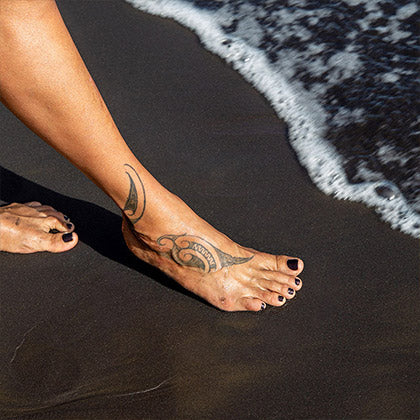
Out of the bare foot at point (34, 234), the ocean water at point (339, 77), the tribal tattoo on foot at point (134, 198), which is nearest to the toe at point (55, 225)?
the bare foot at point (34, 234)

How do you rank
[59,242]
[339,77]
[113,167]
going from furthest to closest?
[339,77]
[59,242]
[113,167]

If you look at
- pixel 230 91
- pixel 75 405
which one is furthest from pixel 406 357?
pixel 230 91

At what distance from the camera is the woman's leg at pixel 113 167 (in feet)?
4.49

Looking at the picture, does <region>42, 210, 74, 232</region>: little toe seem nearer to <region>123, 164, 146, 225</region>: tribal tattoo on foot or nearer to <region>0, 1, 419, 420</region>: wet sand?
<region>0, 1, 419, 420</region>: wet sand

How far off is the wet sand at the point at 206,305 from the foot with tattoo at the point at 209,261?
5cm

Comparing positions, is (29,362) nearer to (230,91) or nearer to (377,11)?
(230,91)

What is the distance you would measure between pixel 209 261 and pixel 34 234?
69 centimetres

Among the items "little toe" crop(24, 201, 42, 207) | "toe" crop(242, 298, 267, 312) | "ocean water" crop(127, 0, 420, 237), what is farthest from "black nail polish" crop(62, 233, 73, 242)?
"ocean water" crop(127, 0, 420, 237)

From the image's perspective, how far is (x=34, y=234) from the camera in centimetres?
210

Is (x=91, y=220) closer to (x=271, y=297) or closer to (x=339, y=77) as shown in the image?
(x=271, y=297)

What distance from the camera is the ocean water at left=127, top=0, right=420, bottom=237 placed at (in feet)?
7.64

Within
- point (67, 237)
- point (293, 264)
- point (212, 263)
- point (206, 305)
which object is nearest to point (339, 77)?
point (293, 264)

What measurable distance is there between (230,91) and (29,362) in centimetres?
159

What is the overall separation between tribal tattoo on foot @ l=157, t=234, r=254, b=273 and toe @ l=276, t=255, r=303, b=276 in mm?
135
